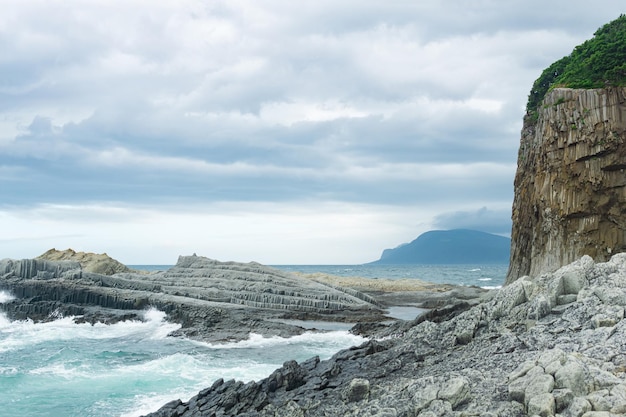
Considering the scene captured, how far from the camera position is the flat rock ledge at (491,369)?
1112 centimetres

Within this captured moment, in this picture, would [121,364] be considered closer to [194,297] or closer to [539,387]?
[194,297]

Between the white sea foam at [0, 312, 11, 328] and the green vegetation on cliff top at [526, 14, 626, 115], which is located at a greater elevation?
the green vegetation on cliff top at [526, 14, 626, 115]

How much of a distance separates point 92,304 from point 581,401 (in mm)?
41572

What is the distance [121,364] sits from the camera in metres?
27.8

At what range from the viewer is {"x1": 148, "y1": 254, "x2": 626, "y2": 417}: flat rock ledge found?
1112 cm

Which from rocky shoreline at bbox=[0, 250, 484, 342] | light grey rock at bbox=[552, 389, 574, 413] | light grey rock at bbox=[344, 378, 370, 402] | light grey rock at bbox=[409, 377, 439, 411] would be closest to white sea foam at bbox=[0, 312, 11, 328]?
rocky shoreline at bbox=[0, 250, 484, 342]

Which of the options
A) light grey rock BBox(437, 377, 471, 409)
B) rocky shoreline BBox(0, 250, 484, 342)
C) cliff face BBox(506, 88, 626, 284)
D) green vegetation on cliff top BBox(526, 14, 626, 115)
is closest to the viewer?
light grey rock BBox(437, 377, 471, 409)

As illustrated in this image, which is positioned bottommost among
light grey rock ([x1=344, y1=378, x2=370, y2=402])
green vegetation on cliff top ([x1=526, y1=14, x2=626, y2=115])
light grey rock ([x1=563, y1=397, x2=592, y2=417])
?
light grey rock ([x1=344, y1=378, x2=370, y2=402])

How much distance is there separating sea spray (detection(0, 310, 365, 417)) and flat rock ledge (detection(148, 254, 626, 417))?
5.53 metres

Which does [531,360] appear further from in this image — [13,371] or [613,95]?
[613,95]

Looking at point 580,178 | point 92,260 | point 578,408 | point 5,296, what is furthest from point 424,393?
point 92,260

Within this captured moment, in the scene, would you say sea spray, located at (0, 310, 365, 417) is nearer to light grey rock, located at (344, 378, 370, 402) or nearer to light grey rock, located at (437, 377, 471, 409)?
light grey rock, located at (344, 378, 370, 402)

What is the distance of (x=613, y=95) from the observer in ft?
120

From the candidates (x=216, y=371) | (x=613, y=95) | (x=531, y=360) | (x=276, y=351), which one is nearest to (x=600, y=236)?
(x=613, y=95)
